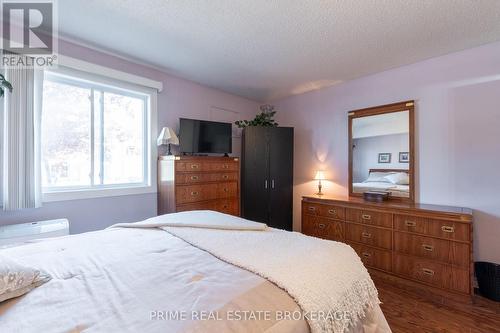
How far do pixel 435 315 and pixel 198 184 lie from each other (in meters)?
2.59

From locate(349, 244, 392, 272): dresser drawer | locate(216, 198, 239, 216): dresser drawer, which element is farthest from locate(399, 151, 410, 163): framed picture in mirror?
locate(216, 198, 239, 216): dresser drawer

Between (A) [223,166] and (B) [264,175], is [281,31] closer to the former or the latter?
(A) [223,166]

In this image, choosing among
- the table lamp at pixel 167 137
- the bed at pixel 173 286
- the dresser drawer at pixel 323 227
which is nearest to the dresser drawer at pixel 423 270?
the dresser drawer at pixel 323 227

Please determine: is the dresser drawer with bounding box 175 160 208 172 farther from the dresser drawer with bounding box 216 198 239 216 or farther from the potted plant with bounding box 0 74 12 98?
the potted plant with bounding box 0 74 12 98

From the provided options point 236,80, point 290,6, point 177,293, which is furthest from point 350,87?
point 177,293

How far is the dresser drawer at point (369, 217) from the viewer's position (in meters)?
2.50

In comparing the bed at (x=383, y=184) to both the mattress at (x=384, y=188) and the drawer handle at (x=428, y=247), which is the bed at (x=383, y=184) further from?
the drawer handle at (x=428, y=247)

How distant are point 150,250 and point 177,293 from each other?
1.67 ft

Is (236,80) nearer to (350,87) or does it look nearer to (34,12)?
(350,87)

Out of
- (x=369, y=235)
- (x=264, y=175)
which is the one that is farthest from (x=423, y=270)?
(x=264, y=175)

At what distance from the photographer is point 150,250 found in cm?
131

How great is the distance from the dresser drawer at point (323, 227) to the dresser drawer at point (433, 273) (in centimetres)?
63

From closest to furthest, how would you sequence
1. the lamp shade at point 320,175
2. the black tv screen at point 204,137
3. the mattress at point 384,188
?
the mattress at point 384,188
the black tv screen at point 204,137
the lamp shade at point 320,175

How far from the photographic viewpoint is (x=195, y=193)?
2.85 m
